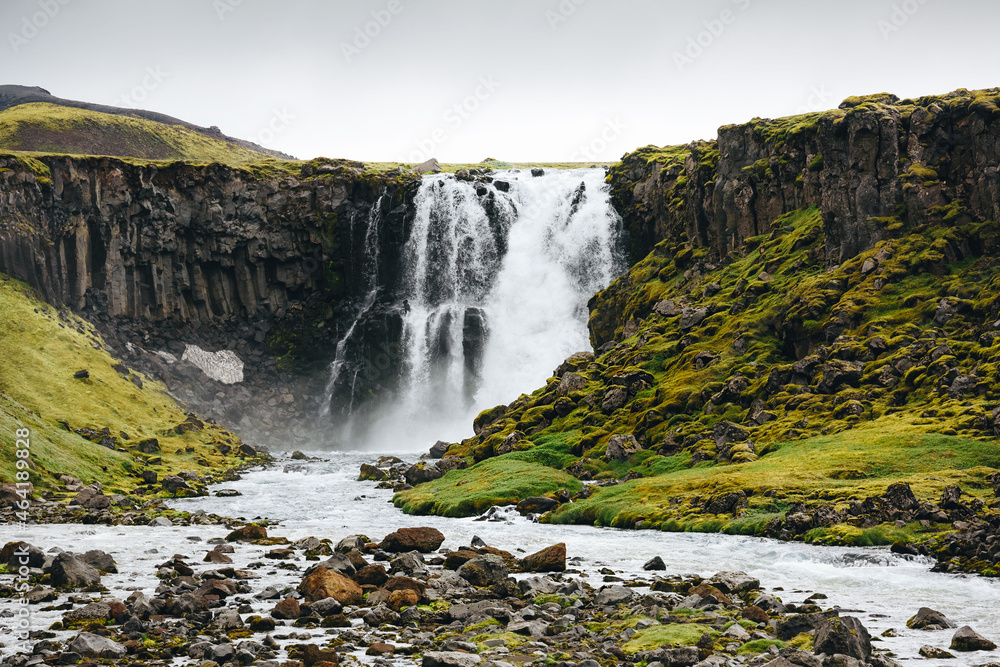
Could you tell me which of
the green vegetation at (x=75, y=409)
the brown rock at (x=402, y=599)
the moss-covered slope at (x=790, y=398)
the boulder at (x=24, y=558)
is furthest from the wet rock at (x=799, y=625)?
the green vegetation at (x=75, y=409)

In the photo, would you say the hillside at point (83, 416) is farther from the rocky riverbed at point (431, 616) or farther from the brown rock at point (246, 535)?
the rocky riverbed at point (431, 616)

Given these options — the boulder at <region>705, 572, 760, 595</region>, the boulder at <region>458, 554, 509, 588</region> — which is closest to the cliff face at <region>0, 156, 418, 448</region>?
the boulder at <region>458, 554, 509, 588</region>

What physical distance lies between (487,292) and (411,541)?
73.9 m

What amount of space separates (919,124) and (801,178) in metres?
15.2

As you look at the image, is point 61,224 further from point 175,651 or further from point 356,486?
point 175,651

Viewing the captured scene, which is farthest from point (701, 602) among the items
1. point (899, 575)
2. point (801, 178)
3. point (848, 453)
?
point (801, 178)

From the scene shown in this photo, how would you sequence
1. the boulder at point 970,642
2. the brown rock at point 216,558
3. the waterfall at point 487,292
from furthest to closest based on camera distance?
1. the waterfall at point 487,292
2. the brown rock at point 216,558
3. the boulder at point 970,642

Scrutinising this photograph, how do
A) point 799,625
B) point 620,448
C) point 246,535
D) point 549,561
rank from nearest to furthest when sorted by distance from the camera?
point 799,625, point 549,561, point 246,535, point 620,448

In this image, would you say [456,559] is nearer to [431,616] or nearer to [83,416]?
[431,616]

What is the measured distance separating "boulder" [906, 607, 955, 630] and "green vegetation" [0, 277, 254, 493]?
156 ft

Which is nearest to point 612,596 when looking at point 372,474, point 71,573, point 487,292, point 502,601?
point 502,601

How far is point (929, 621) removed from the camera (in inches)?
787

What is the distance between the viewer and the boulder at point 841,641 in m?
16.4

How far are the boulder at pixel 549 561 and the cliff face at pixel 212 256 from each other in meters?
74.5
